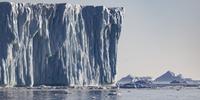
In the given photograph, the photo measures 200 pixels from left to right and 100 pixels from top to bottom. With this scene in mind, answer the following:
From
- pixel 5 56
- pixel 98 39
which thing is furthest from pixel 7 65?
pixel 98 39

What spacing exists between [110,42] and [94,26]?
12.1ft

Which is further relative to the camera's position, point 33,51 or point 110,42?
point 110,42

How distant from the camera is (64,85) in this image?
117 meters

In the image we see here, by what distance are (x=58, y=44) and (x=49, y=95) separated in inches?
792

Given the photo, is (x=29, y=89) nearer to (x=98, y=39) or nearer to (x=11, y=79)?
(x=11, y=79)

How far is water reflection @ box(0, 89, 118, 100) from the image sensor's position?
92188 millimetres

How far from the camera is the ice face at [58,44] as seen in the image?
111 m

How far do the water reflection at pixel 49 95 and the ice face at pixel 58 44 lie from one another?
456 centimetres

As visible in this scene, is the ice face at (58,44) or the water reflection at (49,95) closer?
the water reflection at (49,95)

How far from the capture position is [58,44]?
117312 mm

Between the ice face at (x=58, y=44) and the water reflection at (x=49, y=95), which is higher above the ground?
the ice face at (x=58, y=44)

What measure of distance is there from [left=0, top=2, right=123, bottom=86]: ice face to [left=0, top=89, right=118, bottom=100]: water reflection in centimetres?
456

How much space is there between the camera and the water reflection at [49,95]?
302ft

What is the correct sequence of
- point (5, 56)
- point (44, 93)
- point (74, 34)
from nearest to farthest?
point (44, 93), point (5, 56), point (74, 34)
